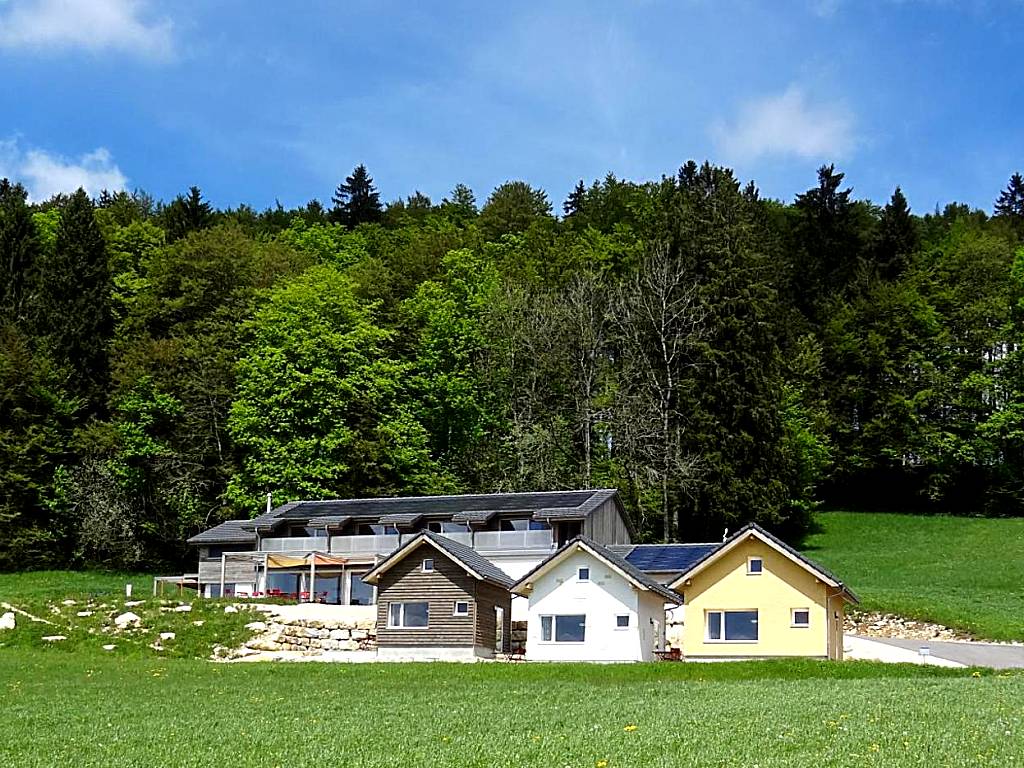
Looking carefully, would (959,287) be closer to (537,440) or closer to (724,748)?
(537,440)

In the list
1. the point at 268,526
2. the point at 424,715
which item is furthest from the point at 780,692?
the point at 268,526

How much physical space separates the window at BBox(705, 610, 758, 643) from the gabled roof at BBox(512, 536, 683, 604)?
5.74ft

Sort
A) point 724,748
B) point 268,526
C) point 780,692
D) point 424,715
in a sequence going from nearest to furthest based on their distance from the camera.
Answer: point 724,748 → point 424,715 → point 780,692 → point 268,526

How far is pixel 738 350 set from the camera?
56656 mm

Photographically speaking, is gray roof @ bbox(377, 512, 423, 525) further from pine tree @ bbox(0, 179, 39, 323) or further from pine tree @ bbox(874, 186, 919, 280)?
pine tree @ bbox(874, 186, 919, 280)

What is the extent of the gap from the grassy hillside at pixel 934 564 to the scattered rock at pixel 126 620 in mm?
25232

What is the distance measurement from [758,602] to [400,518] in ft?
60.1

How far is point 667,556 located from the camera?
144 feet

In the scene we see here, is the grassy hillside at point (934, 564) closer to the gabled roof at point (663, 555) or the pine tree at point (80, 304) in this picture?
the gabled roof at point (663, 555)

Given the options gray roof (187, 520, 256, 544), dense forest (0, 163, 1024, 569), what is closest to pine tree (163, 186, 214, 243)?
dense forest (0, 163, 1024, 569)

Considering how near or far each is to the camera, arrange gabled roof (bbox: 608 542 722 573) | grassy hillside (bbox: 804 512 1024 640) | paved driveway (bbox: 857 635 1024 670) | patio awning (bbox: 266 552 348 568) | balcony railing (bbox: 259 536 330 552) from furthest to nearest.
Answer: balcony railing (bbox: 259 536 330 552) < patio awning (bbox: 266 552 348 568) < gabled roof (bbox: 608 542 722 573) < grassy hillside (bbox: 804 512 1024 640) < paved driveway (bbox: 857 635 1024 670)

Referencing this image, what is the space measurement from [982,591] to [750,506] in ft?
36.6

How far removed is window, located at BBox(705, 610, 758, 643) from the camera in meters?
34.9

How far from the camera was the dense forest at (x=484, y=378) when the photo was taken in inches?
2190
